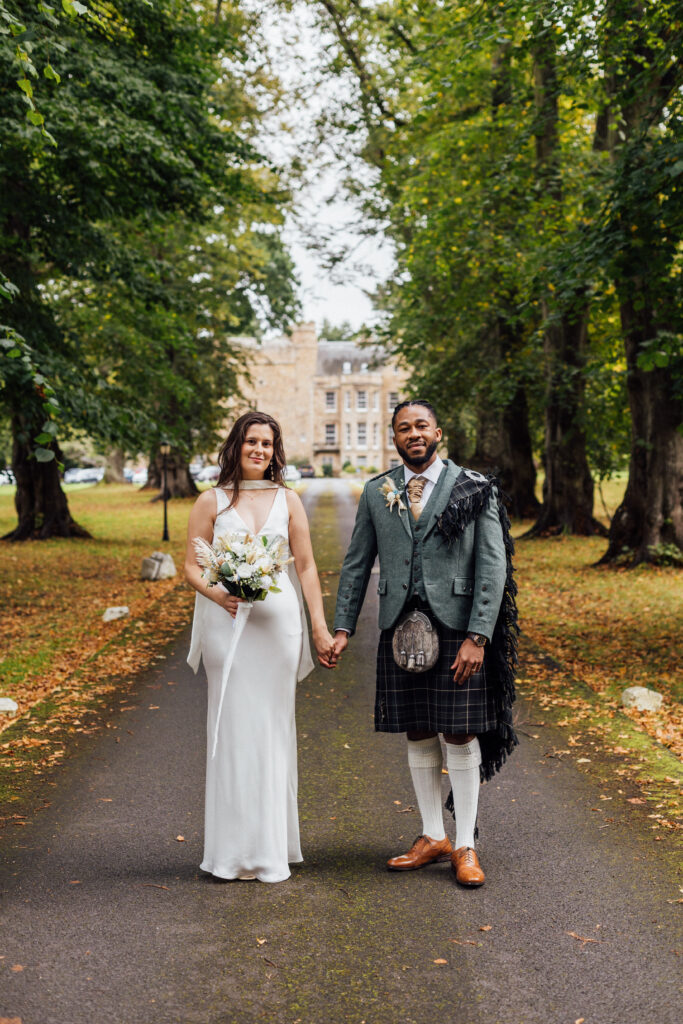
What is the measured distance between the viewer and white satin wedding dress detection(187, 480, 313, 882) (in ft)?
15.1

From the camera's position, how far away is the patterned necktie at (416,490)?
15.8 feet

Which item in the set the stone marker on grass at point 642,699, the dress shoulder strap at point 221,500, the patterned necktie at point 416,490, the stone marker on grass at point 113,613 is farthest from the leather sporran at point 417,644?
the stone marker on grass at point 113,613

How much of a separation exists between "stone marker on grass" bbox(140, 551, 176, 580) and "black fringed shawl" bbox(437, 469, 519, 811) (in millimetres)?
12545

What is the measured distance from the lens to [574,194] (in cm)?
1784

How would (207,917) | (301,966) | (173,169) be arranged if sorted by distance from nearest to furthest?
(301,966) → (207,917) → (173,169)

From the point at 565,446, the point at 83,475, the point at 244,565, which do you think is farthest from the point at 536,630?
the point at 83,475

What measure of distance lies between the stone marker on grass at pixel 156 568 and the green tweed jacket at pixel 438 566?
12550 millimetres

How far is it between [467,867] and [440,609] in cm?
121

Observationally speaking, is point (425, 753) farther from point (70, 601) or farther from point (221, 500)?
point (70, 601)

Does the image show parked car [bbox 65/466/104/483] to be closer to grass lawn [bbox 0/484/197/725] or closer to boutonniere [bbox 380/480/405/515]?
grass lawn [bbox 0/484/197/725]

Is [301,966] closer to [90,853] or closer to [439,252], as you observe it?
[90,853]

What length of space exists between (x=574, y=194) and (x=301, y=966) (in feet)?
54.4

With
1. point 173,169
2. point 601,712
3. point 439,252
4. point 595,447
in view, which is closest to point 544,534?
point 595,447

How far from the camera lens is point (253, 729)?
4.66 metres
